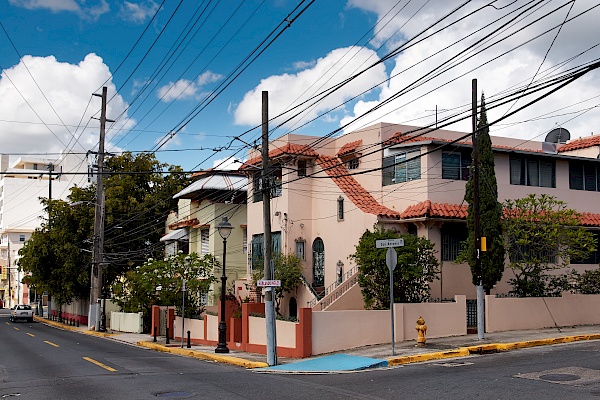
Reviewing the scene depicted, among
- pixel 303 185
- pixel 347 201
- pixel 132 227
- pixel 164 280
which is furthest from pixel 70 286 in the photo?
pixel 347 201

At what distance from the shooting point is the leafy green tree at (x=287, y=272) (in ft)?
98.3

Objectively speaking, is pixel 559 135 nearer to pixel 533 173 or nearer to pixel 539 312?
pixel 533 173

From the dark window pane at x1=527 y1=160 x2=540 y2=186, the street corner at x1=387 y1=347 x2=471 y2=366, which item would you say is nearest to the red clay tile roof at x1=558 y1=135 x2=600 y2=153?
the dark window pane at x1=527 y1=160 x2=540 y2=186

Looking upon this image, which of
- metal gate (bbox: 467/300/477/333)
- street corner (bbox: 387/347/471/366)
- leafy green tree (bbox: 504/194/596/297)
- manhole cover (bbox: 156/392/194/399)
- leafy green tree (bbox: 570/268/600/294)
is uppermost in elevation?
leafy green tree (bbox: 504/194/596/297)

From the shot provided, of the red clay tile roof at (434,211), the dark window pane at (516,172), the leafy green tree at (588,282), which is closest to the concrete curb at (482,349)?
the leafy green tree at (588,282)

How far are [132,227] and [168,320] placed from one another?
23496 millimetres

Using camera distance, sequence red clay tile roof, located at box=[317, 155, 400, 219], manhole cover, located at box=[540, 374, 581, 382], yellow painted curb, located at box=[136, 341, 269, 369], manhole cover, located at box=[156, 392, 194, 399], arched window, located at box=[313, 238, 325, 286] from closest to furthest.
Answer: manhole cover, located at box=[156, 392, 194, 399], manhole cover, located at box=[540, 374, 581, 382], yellow painted curb, located at box=[136, 341, 269, 369], red clay tile roof, located at box=[317, 155, 400, 219], arched window, located at box=[313, 238, 325, 286]

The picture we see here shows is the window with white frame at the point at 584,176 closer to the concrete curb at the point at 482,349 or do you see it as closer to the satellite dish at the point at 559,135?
the satellite dish at the point at 559,135

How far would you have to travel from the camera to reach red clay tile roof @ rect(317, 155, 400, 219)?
2736cm

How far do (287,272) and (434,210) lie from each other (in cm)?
760

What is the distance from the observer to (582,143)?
34.5m

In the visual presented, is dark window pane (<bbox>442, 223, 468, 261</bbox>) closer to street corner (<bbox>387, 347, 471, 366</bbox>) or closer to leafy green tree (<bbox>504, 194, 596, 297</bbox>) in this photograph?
leafy green tree (<bbox>504, 194, 596, 297</bbox>)

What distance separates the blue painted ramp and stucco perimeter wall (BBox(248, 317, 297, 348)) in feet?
5.37

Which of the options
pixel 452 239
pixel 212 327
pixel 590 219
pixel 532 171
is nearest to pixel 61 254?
pixel 212 327
